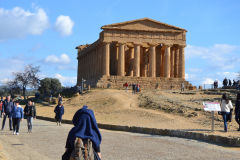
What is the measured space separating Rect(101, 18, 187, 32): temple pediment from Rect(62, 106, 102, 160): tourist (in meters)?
52.5

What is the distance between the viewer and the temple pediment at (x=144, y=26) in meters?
59.7

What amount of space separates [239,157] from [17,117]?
11.7 metres

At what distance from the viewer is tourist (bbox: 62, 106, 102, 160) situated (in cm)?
733

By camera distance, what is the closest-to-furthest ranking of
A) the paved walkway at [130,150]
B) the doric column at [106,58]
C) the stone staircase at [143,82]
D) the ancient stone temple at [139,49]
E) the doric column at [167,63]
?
1. the paved walkway at [130,150]
2. the stone staircase at [143,82]
3. the ancient stone temple at [139,49]
4. the doric column at [106,58]
5. the doric column at [167,63]

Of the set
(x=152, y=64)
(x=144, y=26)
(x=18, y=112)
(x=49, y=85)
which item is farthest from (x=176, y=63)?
(x=18, y=112)

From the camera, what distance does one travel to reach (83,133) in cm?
736

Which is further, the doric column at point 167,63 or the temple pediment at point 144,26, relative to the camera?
the doric column at point 167,63

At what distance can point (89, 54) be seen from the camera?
76.4 metres

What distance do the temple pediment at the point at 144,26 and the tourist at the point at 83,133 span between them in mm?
52462

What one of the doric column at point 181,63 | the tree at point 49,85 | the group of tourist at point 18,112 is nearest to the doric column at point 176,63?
the doric column at point 181,63

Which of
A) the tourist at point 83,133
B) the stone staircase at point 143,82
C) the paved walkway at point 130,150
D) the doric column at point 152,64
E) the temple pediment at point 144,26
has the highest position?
the temple pediment at point 144,26

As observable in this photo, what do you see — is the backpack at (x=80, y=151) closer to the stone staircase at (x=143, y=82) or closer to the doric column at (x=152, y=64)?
the stone staircase at (x=143, y=82)

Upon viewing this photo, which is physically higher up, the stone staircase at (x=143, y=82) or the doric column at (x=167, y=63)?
the doric column at (x=167, y=63)

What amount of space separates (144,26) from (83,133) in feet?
179
